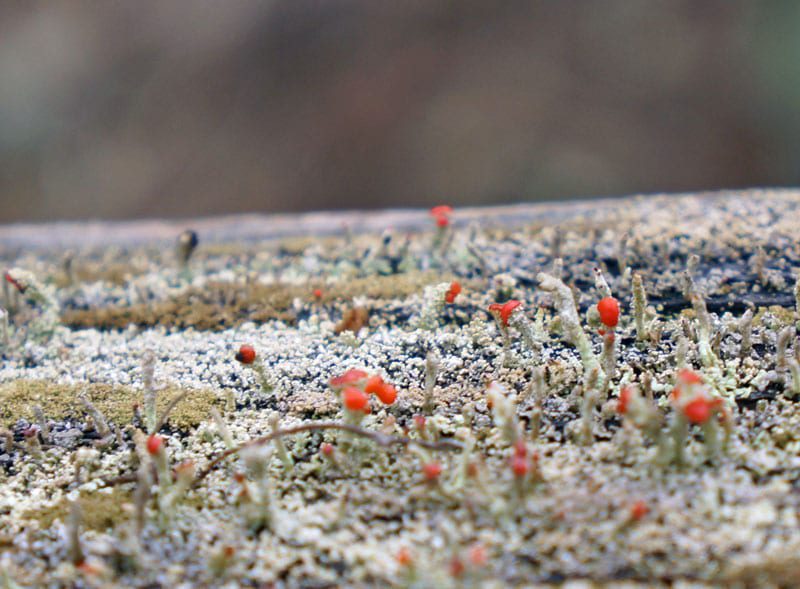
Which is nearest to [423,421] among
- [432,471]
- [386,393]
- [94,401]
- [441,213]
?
[386,393]

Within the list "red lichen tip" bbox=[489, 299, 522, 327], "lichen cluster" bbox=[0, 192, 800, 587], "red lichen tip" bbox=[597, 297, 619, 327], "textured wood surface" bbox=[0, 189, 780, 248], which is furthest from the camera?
"textured wood surface" bbox=[0, 189, 780, 248]

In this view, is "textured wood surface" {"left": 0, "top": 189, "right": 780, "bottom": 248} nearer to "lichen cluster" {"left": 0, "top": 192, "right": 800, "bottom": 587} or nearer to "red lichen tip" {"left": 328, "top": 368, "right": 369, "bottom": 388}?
"lichen cluster" {"left": 0, "top": 192, "right": 800, "bottom": 587}

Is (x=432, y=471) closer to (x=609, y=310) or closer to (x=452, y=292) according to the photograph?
(x=609, y=310)

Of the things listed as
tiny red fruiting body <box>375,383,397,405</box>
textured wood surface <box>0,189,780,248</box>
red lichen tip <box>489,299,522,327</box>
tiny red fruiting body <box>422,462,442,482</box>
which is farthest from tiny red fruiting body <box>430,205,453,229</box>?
tiny red fruiting body <box>422,462,442,482</box>

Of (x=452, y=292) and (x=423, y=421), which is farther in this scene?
(x=452, y=292)

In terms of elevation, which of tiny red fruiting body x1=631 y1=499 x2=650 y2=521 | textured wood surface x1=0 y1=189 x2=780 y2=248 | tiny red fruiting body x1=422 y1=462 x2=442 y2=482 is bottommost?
tiny red fruiting body x1=631 y1=499 x2=650 y2=521

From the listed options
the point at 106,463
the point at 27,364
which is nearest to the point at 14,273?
the point at 27,364

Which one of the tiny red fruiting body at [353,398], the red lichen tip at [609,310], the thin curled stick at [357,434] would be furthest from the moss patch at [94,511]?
the red lichen tip at [609,310]

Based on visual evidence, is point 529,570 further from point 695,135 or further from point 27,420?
point 695,135
